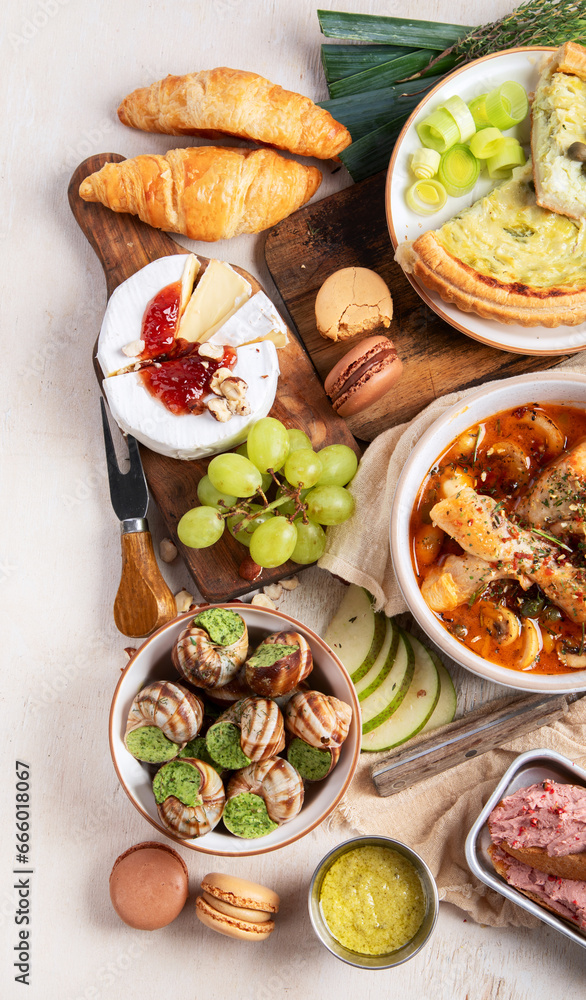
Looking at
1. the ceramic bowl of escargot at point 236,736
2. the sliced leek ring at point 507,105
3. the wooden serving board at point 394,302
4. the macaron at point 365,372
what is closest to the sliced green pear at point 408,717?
the ceramic bowl of escargot at point 236,736

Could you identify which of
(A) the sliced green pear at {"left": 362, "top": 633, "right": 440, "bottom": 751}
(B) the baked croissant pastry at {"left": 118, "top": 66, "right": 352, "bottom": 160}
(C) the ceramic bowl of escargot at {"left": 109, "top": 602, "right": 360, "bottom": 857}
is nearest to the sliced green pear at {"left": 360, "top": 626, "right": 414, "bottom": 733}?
(A) the sliced green pear at {"left": 362, "top": 633, "right": 440, "bottom": 751}

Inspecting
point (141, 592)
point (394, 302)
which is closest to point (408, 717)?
point (141, 592)

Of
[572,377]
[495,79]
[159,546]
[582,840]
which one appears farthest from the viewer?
[159,546]

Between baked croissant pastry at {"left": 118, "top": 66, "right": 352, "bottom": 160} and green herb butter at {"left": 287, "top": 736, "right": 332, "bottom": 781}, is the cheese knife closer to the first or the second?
green herb butter at {"left": 287, "top": 736, "right": 332, "bottom": 781}

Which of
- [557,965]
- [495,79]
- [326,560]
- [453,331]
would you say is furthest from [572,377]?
[557,965]

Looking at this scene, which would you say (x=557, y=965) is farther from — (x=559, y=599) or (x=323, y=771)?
(x=559, y=599)

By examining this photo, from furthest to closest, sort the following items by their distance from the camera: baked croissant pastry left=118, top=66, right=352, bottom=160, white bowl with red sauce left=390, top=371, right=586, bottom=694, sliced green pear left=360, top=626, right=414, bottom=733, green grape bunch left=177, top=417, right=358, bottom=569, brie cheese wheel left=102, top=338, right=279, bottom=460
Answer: sliced green pear left=360, top=626, right=414, bottom=733
baked croissant pastry left=118, top=66, right=352, bottom=160
brie cheese wheel left=102, top=338, right=279, bottom=460
green grape bunch left=177, top=417, right=358, bottom=569
white bowl with red sauce left=390, top=371, right=586, bottom=694

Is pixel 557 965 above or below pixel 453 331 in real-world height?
below
